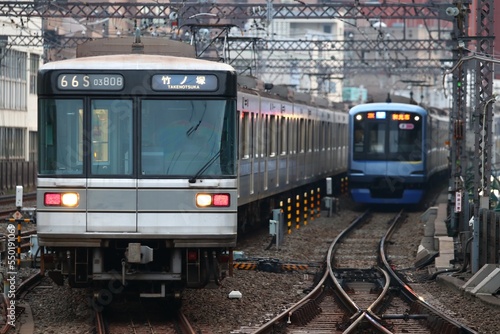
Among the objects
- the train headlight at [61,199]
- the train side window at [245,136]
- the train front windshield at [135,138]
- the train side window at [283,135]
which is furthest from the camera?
the train side window at [283,135]

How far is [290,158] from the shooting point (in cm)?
2538

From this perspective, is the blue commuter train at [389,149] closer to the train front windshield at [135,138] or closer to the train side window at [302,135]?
the train side window at [302,135]

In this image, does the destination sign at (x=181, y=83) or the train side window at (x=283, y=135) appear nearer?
the destination sign at (x=181, y=83)

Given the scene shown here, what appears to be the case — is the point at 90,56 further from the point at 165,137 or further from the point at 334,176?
the point at 334,176

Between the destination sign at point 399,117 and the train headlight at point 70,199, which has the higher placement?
the destination sign at point 399,117

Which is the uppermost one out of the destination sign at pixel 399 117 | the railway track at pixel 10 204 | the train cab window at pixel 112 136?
the destination sign at pixel 399 117

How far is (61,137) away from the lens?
11078mm

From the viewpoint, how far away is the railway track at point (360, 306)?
11.6 metres

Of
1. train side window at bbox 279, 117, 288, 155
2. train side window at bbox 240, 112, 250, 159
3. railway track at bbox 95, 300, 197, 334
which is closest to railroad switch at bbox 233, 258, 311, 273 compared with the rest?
train side window at bbox 240, 112, 250, 159

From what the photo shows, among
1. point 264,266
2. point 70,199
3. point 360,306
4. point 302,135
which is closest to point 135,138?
point 70,199

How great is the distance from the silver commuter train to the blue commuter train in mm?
18005

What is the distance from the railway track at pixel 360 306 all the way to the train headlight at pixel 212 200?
1.25 metres

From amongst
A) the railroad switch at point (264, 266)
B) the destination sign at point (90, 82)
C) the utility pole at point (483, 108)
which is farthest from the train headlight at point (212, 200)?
the utility pole at point (483, 108)

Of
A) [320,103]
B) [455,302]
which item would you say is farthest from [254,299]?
[320,103]
